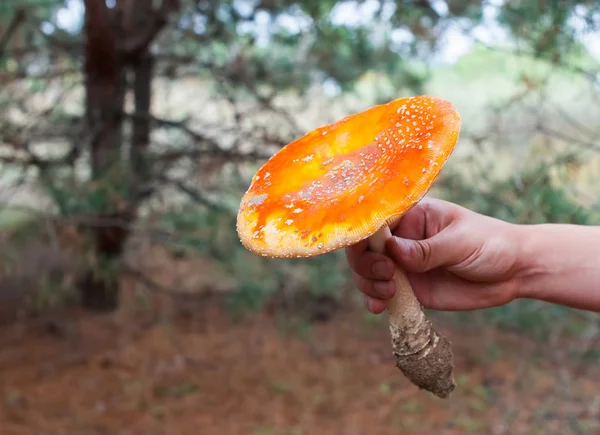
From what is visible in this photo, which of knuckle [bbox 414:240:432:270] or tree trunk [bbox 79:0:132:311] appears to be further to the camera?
tree trunk [bbox 79:0:132:311]

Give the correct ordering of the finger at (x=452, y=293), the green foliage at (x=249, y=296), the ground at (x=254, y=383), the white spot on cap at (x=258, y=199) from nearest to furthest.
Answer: the white spot on cap at (x=258, y=199), the finger at (x=452, y=293), the green foliage at (x=249, y=296), the ground at (x=254, y=383)

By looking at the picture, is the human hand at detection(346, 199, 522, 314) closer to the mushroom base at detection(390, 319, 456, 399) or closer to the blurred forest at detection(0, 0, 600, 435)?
the mushroom base at detection(390, 319, 456, 399)

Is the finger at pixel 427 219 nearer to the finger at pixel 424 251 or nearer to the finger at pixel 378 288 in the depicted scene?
the finger at pixel 424 251

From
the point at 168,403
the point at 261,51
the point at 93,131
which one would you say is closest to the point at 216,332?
the point at 168,403

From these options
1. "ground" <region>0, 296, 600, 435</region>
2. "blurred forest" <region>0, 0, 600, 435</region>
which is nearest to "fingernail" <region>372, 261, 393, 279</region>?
"blurred forest" <region>0, 0, 600, 435</region>

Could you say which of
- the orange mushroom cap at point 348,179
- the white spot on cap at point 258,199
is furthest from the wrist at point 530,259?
the white spot on cap at point 258,199

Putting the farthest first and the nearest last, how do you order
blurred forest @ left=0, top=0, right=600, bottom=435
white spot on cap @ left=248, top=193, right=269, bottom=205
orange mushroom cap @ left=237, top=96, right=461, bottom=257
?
1. blurred forest @ left=0, top=0, right=600, bottom=435
2. white spot on cap @ left=248, top=193, right=269, bottom=205
3. orange mushroom cap @ left=237, top=96, right=461, bottom=257

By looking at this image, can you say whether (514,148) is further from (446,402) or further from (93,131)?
(93,131)
